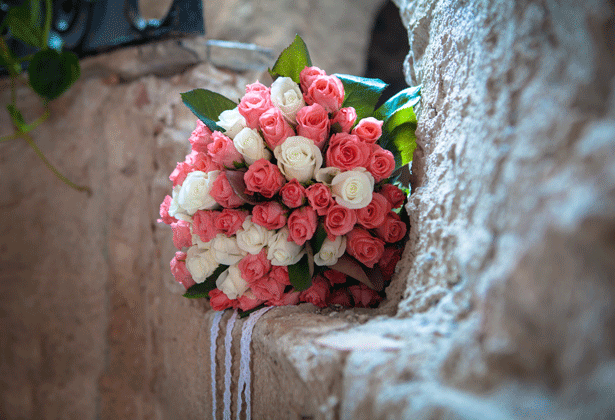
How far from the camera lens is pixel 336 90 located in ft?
2.23

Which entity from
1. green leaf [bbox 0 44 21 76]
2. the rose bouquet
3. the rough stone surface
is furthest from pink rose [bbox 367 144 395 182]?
green leaf [bbox 0 44 21 76]

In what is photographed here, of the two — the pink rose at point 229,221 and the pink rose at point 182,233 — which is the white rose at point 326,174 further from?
the pink rose at point 182,233

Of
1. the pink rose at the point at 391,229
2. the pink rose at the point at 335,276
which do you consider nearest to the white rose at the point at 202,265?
the pink rose at the point at 335,276

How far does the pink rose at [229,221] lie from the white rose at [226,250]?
0.02m

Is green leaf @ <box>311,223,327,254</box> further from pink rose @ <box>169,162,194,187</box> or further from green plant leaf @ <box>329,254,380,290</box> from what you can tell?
pink rose @ <box>169,162,194,187</box>

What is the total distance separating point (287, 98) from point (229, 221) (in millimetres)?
233

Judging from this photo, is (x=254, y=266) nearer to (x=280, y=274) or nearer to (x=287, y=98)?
(x=280, y=274)

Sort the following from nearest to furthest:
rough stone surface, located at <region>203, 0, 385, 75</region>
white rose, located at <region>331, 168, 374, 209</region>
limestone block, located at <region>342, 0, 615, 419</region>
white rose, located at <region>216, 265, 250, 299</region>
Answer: limestone block, located at <region>342, 0, 615, 419</region> < white rose, located at <region>331, 168, 374, 209</region> < white rose, located at <region>216, 265, 250, 299</region> < rough stone surface, located at <region>203, 0, 385, 75</region>

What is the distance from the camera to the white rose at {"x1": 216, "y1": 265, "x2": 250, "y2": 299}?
73 cm

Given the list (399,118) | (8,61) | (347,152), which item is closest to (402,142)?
(399,118)

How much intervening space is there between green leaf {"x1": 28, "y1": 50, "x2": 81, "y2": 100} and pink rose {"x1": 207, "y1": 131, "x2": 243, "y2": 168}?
910 millimetres

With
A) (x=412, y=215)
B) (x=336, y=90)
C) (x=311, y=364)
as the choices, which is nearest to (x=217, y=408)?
(x=311, y=364)

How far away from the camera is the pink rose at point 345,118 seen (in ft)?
2.29

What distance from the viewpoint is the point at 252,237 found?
0.68 m
